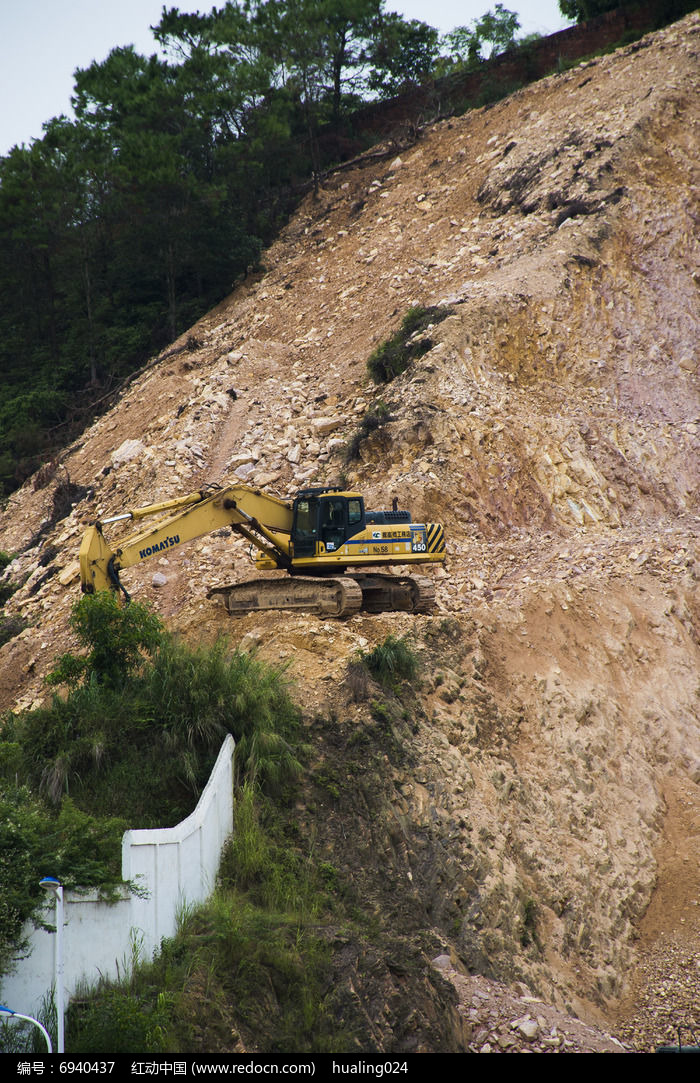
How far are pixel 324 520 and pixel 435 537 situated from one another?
2.03 meters

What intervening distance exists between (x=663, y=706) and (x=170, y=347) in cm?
1859

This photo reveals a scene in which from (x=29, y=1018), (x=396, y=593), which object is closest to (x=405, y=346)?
(x=396, y=593)

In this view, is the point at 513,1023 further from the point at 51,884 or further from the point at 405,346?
the point at 405,346

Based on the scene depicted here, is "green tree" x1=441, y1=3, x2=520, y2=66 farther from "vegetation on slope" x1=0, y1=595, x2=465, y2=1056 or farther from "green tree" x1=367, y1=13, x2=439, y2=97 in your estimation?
"vegetation on slope" x1=0, y1=595, x2=465, y2=1056

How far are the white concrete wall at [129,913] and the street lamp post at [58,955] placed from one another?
216mm

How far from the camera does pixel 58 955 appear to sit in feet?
25.0

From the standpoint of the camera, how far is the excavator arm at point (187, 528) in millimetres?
12969

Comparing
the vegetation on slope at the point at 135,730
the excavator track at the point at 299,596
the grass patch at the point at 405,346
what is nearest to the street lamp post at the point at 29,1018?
the vegetation on slope at the point at 135,730

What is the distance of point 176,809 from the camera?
10531 mm

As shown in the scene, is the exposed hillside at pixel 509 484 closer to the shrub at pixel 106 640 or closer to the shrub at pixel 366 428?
the shrub at pixel 366 428

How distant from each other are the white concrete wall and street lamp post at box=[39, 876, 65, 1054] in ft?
0.71

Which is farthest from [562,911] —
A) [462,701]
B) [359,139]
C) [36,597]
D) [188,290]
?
[359,139]

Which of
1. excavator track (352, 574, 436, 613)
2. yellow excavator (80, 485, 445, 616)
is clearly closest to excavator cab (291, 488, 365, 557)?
yellow excavator (80, 485, 445, 616)
